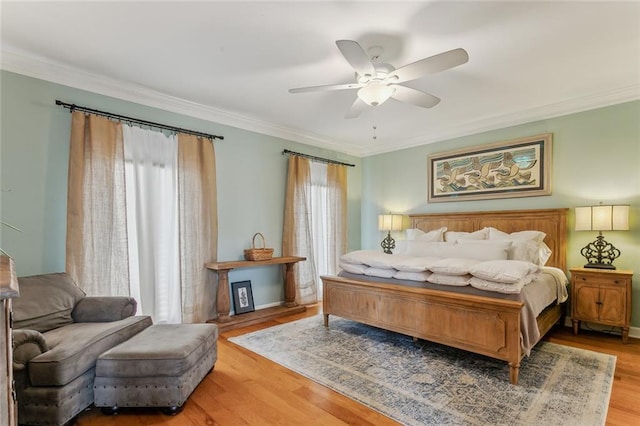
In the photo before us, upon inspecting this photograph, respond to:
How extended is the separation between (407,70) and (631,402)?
2790mm

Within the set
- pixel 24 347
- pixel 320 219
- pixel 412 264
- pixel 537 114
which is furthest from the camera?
pixel 320 219

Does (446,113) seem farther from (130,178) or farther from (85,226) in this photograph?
(85,226)

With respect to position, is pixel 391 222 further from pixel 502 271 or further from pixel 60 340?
pixel 60 340

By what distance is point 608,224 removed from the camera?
3.23 metres

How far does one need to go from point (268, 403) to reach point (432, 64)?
2.63m

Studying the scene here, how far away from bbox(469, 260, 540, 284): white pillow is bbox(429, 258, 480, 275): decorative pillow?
0.07 m

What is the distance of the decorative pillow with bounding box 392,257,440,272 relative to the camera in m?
3.07

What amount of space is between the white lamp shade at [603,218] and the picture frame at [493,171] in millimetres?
606

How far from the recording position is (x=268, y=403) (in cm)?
219

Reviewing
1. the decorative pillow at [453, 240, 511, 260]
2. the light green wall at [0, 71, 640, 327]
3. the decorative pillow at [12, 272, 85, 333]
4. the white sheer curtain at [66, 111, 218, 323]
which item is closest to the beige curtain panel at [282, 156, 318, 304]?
the light green wall at [0, 71, 640, 327]

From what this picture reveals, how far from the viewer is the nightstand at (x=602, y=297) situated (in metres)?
3.16

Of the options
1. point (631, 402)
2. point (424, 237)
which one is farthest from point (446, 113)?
→ point (631, 402)

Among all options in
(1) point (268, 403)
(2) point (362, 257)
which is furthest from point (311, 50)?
(1) point (268, 403)

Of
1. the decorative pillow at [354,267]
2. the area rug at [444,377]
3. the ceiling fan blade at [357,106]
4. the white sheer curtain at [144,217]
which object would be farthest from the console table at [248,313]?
the ceiling fan blade at [357,106]
